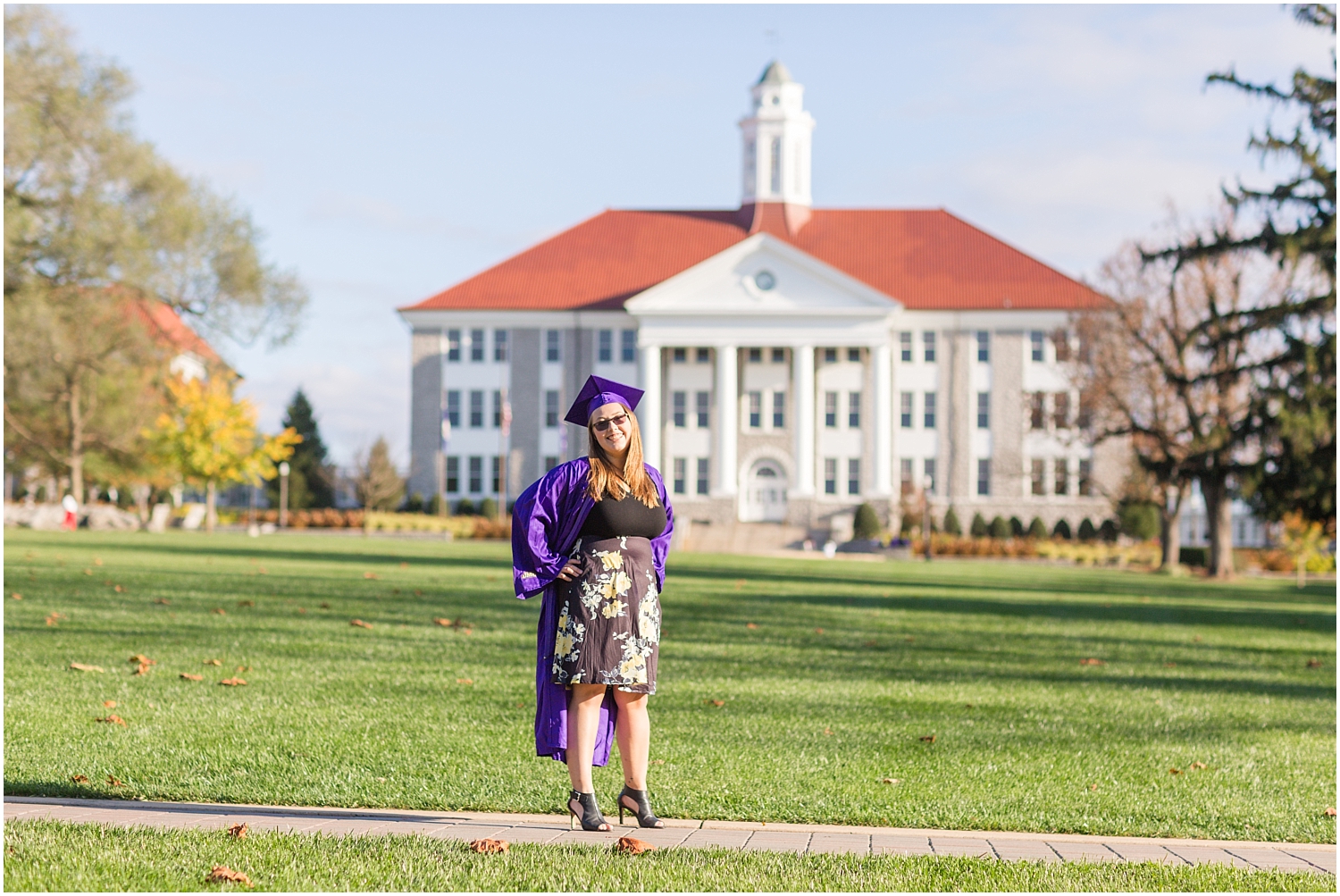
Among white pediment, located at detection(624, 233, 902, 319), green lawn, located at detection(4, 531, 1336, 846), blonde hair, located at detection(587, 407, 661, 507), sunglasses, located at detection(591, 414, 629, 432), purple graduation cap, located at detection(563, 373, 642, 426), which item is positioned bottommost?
green lawn, located at detection(4, 531, 1336, 846)

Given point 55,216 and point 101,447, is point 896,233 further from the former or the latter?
point 55,216

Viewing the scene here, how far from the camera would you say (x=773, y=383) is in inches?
2908

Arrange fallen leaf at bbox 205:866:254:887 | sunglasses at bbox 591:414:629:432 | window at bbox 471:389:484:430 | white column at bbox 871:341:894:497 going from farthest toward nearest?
1. window at bbox 471:389:484:430
2. white column at bbox 871:341:894:497
3. sunglasses at bbox 591:414:629:432
4. fallen leaf at bbox 205:866:254:887

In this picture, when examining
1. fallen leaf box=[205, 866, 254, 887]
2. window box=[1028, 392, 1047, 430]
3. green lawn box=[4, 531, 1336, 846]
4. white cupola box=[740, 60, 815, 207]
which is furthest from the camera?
white cupola box=[740, 60, 815, 207]

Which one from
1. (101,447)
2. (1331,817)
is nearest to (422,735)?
(1331,817)

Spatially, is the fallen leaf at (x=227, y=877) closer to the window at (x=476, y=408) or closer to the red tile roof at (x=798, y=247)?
the red tile roof at (x=798, y=247)

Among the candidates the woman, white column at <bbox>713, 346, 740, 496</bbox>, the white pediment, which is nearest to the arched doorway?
white column at <bbox>713, 346, 740, 496</bbox>

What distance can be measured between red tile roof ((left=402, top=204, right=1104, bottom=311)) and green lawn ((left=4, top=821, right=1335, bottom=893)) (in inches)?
2697

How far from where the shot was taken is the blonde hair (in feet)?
22.2

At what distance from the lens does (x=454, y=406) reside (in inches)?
2997

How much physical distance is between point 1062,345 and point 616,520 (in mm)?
47792

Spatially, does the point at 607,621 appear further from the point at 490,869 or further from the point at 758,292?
the point at 758,292

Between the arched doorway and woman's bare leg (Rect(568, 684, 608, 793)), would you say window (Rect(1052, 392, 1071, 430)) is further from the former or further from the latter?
woman's bare leg (Rect(568, 684, 608, 793))

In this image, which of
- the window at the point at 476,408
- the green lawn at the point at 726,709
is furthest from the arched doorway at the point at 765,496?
the green lawn at the point at 726,709
